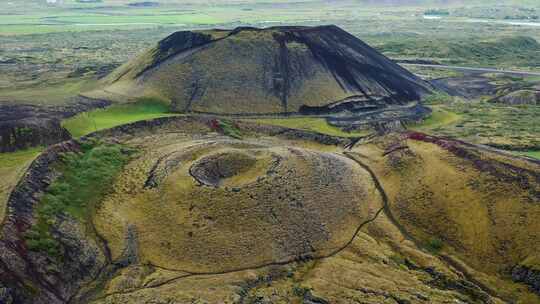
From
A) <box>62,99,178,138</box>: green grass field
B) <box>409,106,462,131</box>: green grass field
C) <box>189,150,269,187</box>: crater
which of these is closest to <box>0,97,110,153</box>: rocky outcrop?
<box>62,99,178,138</box>: green grass field

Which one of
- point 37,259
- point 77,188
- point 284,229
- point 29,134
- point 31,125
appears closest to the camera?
point 37,259

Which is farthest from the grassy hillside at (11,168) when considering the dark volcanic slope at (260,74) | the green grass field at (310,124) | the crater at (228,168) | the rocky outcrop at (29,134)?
the green grass field at (310,124)

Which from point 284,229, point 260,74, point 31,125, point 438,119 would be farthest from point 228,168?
point 438,119

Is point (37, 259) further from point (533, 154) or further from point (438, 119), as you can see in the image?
point (438, 119)

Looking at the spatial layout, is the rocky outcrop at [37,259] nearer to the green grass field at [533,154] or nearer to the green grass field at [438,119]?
the green grass field at [533,154]

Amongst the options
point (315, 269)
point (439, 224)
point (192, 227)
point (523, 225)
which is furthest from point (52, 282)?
point (523, 225)
